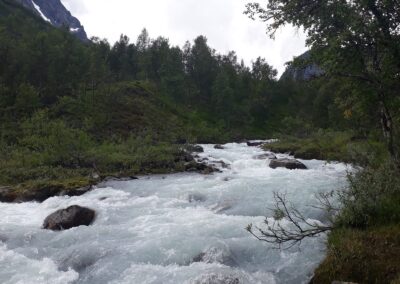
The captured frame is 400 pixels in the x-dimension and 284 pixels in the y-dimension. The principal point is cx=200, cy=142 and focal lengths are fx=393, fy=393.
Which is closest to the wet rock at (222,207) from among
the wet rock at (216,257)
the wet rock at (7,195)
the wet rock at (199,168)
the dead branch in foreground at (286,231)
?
the dead branch in foreground at (286,231)

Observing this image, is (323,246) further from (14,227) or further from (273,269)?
(14,227)

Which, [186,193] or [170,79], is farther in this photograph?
[170,79]

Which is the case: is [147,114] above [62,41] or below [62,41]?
below

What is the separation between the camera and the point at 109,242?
1476 centimetres

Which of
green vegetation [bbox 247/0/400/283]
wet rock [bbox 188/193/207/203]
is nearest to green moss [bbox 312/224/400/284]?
green vegetation [bbox 247/0/400/283]

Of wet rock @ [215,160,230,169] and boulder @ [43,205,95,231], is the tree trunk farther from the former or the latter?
wet rock @ [215,160,230,169]

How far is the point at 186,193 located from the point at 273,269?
11274mm

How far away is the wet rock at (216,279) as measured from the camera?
1055 centimetres

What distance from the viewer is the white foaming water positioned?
11.7m

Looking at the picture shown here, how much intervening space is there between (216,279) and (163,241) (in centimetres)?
387

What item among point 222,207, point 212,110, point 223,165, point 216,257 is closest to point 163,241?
point 216,257

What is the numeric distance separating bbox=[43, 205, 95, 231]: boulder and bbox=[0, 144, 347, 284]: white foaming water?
0.44m

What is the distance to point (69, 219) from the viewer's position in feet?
57.6

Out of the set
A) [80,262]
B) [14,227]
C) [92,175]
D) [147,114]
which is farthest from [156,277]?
[147,114]
